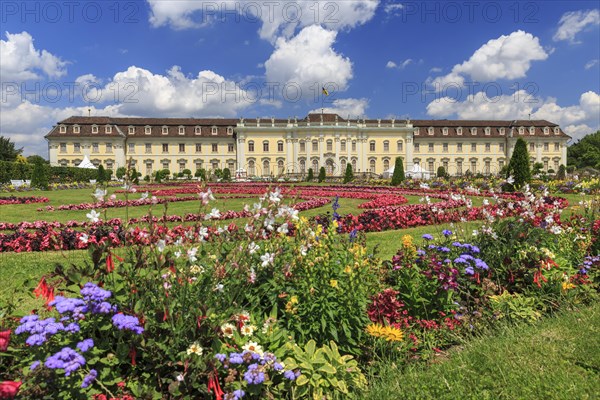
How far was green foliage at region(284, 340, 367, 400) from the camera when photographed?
1949mm

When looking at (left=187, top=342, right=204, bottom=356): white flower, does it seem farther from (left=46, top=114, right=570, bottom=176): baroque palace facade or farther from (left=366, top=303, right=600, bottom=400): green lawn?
(left=46, top=114, right=570, bottom=176): baroque palace facade

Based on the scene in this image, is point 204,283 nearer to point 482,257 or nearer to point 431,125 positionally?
point 482,257

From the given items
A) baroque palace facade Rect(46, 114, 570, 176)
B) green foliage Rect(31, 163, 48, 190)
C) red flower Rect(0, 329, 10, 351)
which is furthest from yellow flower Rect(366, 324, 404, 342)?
baroque palace facade Rect(46, 114, 570, 176)

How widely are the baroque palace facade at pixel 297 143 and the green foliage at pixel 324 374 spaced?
1882 inches

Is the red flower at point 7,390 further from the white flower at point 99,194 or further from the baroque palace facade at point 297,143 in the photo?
the baroque palace facade at point 297,143

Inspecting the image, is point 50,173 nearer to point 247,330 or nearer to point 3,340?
point 3,340

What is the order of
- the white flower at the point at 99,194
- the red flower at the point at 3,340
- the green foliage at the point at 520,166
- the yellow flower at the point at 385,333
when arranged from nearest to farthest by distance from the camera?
the red flower at the point at 3,340, the white flower at the point at 99,194, the yellow flower at the point at 385,333, the green foliage at the point at 520,166

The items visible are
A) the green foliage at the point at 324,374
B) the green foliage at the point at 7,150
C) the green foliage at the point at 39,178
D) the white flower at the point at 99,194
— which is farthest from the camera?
the green foliage at the point at 7,150

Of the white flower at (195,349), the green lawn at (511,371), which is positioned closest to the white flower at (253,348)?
the white flower at (195,349)

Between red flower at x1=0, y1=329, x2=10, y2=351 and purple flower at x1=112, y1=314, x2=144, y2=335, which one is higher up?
purple flower at x1=112, y1=314, x2=144, y2=335

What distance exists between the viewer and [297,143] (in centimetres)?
5300

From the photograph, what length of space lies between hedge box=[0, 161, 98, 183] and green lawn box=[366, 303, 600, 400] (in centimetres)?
2636

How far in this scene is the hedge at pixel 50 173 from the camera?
75.0 feet

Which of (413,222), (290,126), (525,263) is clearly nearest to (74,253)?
(525,263)
